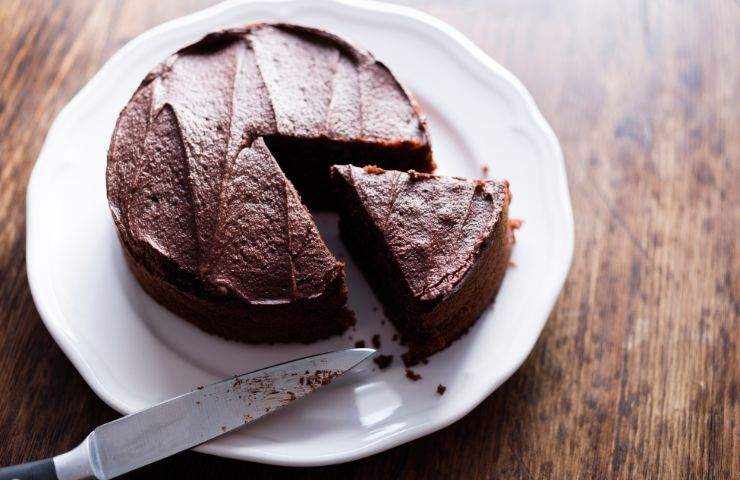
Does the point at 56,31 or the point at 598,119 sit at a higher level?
the point at 56,31

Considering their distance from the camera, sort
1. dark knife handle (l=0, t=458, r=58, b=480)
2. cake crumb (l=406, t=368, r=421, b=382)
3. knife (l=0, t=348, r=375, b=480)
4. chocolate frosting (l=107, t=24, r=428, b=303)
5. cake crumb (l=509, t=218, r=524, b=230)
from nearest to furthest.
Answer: dark knife handle (l=0, t=458, r=58, b=480) → knife (l=0, t=348, r=375, b=480) → chocolate frosting (l=107, t=24, r=428, b=303) → cake crumb (l=406, t=368, r=421, b=382) → cake crumb (l=509, t=218, r=524, b=230)

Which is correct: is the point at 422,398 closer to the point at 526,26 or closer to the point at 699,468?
the point at 699,468

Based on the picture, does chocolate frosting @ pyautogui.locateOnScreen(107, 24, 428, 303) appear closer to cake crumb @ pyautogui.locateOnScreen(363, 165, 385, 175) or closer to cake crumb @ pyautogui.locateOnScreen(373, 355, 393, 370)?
cake crumb @ pyautogui.locateOnScreen(363, 165, 385, 175)

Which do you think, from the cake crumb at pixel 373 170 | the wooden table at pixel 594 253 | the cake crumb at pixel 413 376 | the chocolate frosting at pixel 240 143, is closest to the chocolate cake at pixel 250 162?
the chocolate frosting at pixel 240 143

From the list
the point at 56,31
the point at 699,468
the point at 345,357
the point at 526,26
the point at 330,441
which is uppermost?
the point at 56,31

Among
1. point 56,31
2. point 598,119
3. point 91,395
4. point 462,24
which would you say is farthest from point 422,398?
point 56,31

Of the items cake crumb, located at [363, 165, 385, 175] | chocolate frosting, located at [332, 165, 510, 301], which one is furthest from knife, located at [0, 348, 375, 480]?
cake crumb, located at [363, 165, 385, 175]

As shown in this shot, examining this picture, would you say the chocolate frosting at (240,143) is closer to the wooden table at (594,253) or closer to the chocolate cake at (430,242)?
the chocolate cake at (430,242)
